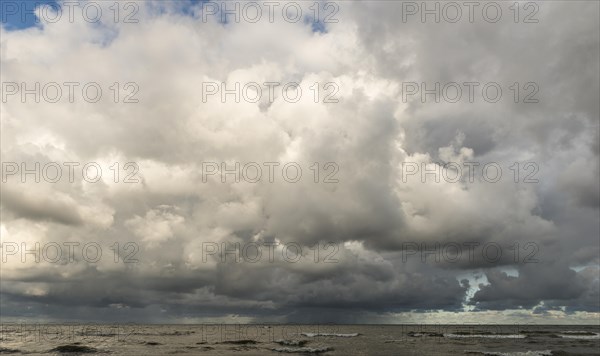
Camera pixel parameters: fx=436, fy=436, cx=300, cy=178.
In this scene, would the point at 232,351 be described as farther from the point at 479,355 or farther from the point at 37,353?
the point at 479,355

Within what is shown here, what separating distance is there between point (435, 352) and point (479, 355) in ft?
26.2

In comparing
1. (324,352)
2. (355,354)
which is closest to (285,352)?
(324,352)

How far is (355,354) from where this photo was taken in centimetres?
7288

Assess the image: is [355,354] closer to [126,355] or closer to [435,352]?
[435,352]

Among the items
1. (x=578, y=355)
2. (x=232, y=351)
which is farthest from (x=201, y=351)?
(x=578, y=355)

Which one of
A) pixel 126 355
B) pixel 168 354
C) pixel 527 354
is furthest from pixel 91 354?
pixel 527 354

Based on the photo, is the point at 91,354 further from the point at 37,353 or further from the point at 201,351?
the point at 201,351

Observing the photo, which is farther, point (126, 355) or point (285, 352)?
point (285, 352)

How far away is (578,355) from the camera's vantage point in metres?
70.5

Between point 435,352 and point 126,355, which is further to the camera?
point 435,352

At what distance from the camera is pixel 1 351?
74.9 metres

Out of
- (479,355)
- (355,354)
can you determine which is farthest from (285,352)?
(479,355)

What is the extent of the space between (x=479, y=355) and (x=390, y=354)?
553 inches

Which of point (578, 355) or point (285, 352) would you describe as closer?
point (578, 355)
